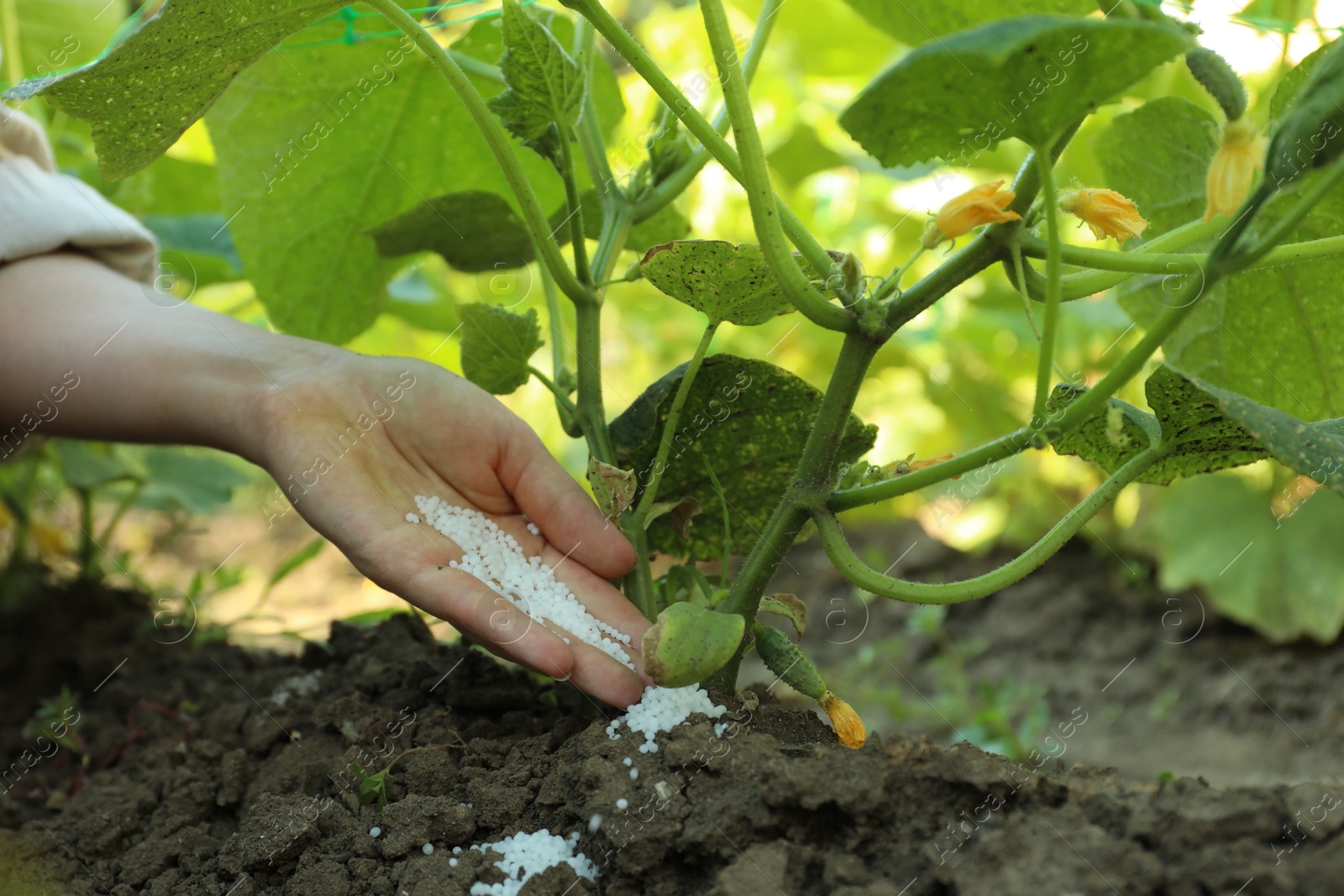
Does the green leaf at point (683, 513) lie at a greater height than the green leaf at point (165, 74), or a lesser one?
lesser

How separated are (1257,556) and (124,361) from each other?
192cm

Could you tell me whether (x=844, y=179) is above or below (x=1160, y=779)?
above

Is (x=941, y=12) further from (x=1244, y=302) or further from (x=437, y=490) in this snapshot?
(x=437, y=490)

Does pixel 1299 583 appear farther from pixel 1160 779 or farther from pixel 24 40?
pixel 24 40

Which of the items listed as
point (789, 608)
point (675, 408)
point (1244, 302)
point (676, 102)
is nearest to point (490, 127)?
point (676, 102)

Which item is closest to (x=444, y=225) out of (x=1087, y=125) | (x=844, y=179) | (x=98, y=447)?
(x=98, y=447)

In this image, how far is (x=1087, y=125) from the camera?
7.44ft

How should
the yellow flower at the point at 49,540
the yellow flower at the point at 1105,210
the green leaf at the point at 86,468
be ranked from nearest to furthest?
1. the yellow flower at the point at 1105,210
2. the green leaf at the point at 86,468
3. the yellow flower at the point at 49,540

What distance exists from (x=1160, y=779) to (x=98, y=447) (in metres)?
1.68

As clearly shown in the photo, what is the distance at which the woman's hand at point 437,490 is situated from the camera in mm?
860

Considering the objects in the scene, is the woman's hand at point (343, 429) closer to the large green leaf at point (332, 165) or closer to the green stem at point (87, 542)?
the large green leaf at point (332, 165)

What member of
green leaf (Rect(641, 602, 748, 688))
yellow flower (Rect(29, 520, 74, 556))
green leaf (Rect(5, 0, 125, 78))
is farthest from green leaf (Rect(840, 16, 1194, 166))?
green leaf (Rect(5, 0, 125, 78))

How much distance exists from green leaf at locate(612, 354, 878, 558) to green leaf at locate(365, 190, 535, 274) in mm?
288

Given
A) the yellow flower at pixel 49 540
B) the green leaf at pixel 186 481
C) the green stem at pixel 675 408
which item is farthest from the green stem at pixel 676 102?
the yellow flower at pixel 49 540
